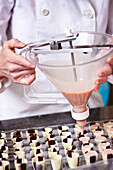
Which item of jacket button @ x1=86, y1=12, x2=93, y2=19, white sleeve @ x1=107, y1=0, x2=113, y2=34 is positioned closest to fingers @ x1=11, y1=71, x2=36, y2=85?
jacket button @ x1=86, y1=12, x2=93, y2=19

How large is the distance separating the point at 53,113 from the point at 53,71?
2.33 feet

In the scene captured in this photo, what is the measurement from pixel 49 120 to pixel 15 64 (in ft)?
1.60

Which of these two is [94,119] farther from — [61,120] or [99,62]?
[99,62]

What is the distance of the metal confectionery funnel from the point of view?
4.03ft

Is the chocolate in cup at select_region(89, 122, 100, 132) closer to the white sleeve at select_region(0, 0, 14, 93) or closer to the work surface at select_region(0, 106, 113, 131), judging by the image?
the work surface at select_region(0, 106, 113, 131)

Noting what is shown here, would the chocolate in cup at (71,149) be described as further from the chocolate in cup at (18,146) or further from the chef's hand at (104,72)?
the chef's hand at (104,72)

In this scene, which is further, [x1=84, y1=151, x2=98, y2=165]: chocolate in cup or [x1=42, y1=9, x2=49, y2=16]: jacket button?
[x1=42, y1=9, x2=49, y2=16]: jacket button

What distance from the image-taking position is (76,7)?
1.87 m

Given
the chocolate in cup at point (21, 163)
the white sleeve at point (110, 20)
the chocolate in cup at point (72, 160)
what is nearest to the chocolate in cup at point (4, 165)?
the chocolate in cup at point (21, 163)

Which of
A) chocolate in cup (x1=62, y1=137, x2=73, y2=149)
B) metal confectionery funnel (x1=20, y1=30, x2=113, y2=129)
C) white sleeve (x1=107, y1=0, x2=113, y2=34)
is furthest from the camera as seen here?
white sleeve (x1=107, y1=0, x2=113, y2=34)

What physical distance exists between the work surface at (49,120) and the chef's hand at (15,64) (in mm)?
367

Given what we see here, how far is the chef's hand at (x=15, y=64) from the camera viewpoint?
1422 millimetres

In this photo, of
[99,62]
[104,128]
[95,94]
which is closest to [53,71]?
[99,62]

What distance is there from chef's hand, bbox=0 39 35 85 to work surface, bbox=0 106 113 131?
0.37 meters
